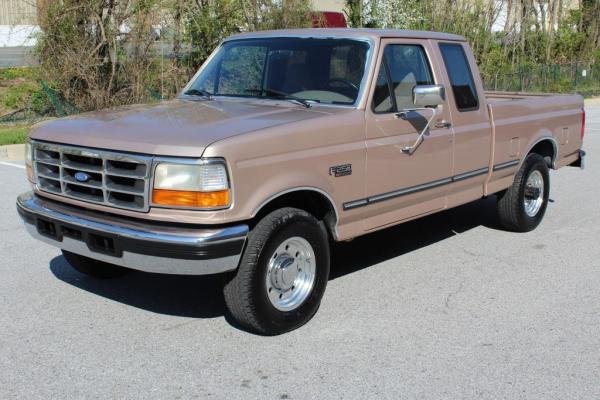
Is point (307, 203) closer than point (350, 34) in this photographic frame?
Yes

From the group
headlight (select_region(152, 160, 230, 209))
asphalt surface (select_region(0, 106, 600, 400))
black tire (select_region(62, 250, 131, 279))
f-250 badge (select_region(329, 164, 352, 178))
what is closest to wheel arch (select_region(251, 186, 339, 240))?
f-250 badge (select_region(329, 164, 352, 178))

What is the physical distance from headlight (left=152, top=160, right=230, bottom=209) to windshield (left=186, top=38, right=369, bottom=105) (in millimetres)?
1485

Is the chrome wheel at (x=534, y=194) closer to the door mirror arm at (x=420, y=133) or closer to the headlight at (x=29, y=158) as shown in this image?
the door mirror arm at (x=420, y=133)

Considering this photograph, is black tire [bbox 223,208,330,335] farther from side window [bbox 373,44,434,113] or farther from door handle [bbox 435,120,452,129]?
door handle [bbox 435,120,452,129]

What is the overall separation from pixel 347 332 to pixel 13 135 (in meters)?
11.0

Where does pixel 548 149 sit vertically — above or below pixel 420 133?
below

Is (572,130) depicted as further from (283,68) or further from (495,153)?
(283,68)

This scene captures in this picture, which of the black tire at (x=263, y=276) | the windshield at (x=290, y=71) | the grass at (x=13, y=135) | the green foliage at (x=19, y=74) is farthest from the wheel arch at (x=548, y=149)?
Result: the green foliage at (x=19, y=74)

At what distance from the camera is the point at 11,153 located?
496 inches

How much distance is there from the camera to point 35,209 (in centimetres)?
501

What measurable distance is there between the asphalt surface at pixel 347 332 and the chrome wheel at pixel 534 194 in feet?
2.21

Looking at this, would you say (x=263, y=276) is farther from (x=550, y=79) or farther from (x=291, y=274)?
(x=550, y=79)

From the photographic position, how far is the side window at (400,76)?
5.57 meters

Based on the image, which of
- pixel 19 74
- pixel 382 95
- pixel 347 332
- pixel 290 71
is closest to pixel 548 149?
pixel 382 95
